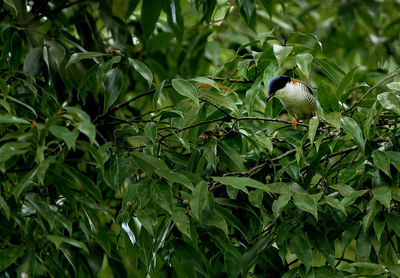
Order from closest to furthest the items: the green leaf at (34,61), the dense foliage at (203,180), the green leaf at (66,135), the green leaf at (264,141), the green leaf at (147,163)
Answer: the green leaf at (66,135) → the dense foliage at (203,180) → the green leaf at (147,163) → the green leaf at (264,141) → the green leaf at (34,61)

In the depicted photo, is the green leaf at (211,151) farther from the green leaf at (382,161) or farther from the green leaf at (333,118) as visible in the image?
the green leaf at (382,161)

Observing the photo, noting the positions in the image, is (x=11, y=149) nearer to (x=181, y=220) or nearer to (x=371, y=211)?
(x=181, y=220)

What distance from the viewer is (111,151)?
1917mm

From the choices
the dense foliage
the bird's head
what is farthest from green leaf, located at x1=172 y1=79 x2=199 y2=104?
the bird's head

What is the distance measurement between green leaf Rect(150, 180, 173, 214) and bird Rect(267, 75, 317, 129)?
3.22ft

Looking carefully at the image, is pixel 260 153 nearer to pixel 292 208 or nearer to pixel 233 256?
pixel 292 208

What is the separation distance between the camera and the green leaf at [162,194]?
5.50ft

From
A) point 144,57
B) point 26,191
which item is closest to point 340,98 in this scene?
point 26,191

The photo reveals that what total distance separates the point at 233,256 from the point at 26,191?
654 millimetres

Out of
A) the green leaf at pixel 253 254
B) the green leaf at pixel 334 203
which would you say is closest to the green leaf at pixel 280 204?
the green leaf at pixel 334 203

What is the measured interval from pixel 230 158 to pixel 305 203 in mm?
364

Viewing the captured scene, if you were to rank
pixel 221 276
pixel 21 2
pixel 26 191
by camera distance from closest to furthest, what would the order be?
pixel 26 191 < pixel 221 276 < pixel 21 2

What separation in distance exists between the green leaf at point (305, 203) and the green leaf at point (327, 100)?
0.31 m

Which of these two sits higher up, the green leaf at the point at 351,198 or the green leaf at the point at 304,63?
the green leaf at the point at 304,63
